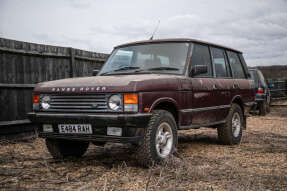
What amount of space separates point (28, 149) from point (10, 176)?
2218 millimetres

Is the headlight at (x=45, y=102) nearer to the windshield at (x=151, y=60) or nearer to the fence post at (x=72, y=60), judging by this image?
the windshield at (x=151, y=60)

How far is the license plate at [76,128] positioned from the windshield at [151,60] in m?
1.28

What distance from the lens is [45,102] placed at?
4.71 metres

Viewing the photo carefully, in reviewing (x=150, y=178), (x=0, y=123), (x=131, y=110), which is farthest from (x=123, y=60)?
(x=0, y=123)

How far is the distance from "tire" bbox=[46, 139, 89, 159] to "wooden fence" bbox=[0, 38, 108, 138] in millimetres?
2295

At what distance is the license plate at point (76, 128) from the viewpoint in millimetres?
4262

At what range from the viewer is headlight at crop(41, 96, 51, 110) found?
468cm

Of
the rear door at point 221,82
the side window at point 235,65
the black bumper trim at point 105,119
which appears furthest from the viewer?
the side window at point 235,65

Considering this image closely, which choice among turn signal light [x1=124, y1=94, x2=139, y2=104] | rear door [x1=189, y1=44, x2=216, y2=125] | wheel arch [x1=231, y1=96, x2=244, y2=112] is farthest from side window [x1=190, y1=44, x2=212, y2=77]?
turn signal light [x1=124, y1=94, x2=139, y2=104]

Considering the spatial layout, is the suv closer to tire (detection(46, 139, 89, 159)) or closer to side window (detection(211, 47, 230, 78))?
side window (detection(211, 47, 230, 78))

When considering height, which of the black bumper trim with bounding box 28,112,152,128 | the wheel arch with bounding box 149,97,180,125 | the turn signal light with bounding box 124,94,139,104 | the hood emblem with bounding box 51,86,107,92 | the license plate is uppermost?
the hood emblem with bounding box 51,86,107,92

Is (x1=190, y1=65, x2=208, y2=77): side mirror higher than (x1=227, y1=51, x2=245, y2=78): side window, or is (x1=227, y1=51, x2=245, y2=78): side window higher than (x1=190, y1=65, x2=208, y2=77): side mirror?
(x1=227, y1=51, x2=245, y2=78): side window

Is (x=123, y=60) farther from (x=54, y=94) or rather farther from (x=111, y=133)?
(x=111, y=133)

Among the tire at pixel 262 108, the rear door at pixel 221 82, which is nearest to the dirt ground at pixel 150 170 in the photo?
the rear door at pixel 221 82
